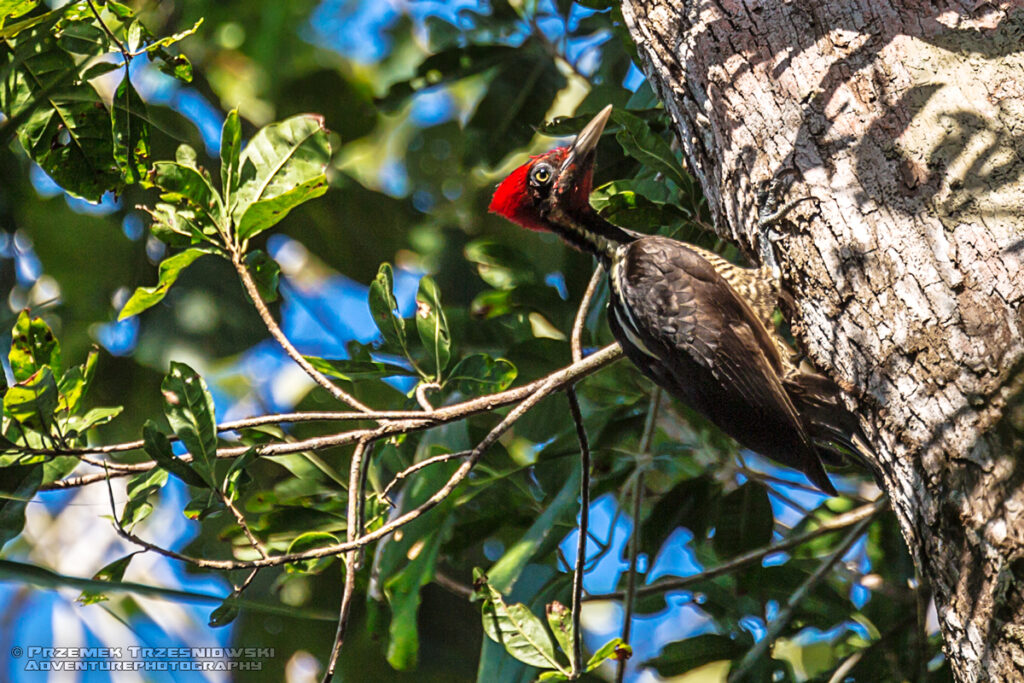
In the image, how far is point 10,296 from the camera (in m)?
4.09

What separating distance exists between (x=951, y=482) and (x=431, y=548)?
6.24 feet

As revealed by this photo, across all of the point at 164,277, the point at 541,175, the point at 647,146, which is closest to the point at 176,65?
the point at 164,277

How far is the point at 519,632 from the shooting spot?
2.54 metres

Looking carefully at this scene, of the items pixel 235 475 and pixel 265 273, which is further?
pixel 265 273

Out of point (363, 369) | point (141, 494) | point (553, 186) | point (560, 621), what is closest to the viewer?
point (141, 494)

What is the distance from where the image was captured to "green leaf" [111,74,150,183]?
2.84m

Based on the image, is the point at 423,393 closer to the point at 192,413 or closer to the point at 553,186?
the point at 192,413

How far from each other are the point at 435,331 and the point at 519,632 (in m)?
0.96

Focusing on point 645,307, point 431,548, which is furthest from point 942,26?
point 431,548

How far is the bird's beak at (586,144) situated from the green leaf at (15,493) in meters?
2.03

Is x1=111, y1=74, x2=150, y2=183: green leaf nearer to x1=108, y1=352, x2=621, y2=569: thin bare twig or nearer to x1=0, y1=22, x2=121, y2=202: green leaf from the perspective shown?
x1=0, y1=22, x2=121, y2=202: green leaf

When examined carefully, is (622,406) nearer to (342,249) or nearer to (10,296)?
(342,249)

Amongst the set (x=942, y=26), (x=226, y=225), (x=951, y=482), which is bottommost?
(x=951, y=482)

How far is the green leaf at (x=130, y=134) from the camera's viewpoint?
2.84 meters
